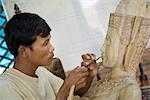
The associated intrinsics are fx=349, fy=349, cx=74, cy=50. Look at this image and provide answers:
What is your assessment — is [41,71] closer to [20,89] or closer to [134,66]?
[20,89]

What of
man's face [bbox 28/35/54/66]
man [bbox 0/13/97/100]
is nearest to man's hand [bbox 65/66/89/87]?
man [bbox 0/13/97/100]

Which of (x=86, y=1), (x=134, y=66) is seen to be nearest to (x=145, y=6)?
(x=134, y=66)

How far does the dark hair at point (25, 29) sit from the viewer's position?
138 cm

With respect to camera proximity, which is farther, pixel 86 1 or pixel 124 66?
pixel 86 1

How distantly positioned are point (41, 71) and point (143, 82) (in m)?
0.91

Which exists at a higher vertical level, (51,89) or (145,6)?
(145,6)

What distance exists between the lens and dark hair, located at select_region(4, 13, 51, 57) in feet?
4.51

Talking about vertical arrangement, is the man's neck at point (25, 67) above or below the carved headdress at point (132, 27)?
below

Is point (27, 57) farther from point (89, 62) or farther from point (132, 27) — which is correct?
point (132, 27)

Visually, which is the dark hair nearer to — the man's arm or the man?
the man

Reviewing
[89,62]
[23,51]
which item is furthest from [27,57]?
[89,62]

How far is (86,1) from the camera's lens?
3.22 meters

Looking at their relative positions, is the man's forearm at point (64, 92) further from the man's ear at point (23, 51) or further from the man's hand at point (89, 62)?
the man's ear at point (23, 51)

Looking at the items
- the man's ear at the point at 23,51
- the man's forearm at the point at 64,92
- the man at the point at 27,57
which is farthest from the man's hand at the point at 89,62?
the man's ear at the point at 23,51
